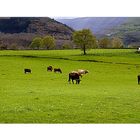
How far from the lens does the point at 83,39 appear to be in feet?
260

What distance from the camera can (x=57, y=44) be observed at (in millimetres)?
60500

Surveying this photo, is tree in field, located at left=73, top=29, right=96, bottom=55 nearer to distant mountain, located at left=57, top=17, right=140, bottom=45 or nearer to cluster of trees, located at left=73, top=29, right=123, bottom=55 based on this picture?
cluster of trees, located at left=73, top=29, right=123, bottom=55

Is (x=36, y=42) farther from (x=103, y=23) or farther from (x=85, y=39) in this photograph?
(x=103, y=23)

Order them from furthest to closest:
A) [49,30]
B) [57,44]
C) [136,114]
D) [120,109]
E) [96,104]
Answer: [49,30]
[57,44]
[96,104]
[120,109]
[136,114]

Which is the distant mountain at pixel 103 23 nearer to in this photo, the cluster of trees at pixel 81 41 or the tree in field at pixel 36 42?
the cluster of trees at pixel 81 41

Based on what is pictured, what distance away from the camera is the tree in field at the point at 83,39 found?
73.1 meters

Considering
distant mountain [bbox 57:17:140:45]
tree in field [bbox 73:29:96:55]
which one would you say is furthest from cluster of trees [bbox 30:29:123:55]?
distant mountain [bbox 57:17:140:45]


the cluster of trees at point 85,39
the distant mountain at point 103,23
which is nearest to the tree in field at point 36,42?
the cluster of trees at point 85,39

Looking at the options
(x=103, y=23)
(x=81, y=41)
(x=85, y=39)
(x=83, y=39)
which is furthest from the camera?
(x=83, y=39)

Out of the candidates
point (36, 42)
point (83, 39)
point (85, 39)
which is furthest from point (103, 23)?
point (83, 39)
